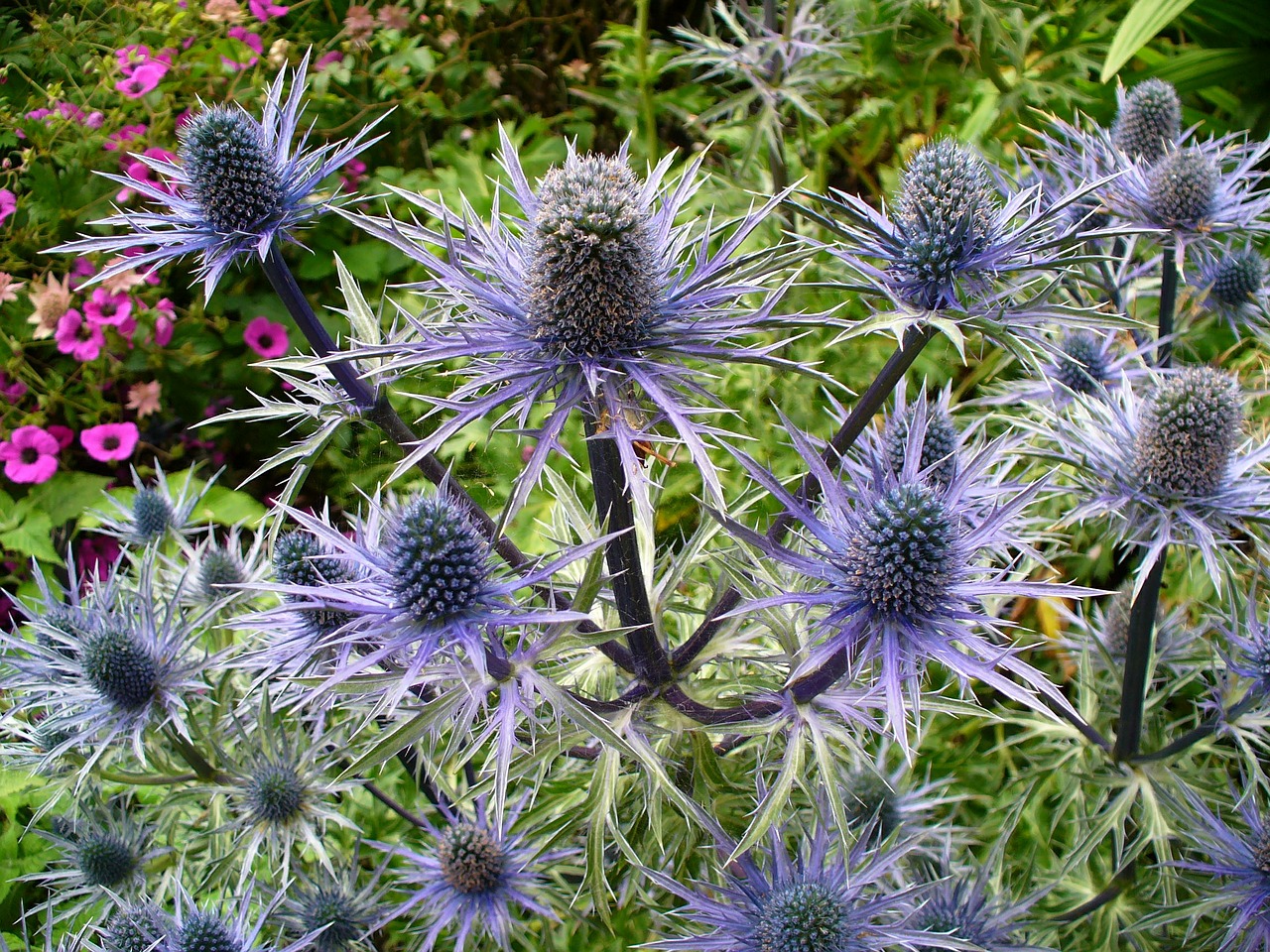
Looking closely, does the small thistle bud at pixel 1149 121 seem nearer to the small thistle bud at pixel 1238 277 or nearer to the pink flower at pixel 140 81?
the small thistle bud at pixel 1238 277

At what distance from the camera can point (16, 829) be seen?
1969 millimetres

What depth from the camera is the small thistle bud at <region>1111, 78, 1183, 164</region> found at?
70.1 inches

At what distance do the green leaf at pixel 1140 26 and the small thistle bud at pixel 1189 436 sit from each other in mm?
1918

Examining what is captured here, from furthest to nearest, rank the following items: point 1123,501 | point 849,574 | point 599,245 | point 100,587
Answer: point 100,587, point 1123,501, point 849,574, point 599,245

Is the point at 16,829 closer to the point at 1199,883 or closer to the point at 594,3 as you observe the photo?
the point at 1199,883

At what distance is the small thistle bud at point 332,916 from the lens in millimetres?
1543

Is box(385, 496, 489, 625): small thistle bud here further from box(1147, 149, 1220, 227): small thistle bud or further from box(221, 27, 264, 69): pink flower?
box(221, 27, 264, 69): pink flower

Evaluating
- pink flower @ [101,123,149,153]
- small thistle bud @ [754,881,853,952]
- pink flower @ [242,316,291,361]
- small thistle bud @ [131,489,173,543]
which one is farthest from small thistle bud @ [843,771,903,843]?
pink flower @ [101,123,149,153]

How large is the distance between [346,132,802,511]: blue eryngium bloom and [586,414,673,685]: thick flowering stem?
0.22ft

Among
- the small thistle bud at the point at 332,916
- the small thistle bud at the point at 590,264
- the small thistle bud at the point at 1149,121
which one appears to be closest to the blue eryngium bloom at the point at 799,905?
the small thistle bud at the point at 332,916

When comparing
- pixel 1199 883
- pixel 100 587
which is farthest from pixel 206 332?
pixel 1199 883

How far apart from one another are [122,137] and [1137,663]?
9.55 ft

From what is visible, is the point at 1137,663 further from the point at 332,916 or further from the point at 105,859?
the point at 105,859

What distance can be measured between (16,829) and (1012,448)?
7.13ft
